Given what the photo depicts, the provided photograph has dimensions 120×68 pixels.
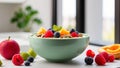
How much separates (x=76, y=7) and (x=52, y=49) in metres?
2.20

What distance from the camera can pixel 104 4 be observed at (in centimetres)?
299

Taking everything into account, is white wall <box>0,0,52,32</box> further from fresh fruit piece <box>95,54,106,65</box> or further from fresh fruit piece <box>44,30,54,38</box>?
fresh fruit piece <box>95,54,106,65</box>

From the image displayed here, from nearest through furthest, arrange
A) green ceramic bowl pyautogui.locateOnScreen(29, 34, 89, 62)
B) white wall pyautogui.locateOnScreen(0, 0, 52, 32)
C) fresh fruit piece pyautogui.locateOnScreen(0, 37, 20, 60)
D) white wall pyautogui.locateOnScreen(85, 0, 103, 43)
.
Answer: green ceramic bowl pyautogui.locateOnScreen(29, 34, 89, 62) → fresh fruit piece pyautogui.locateOnScreen(0, 37, 20, 60) → white wall pyautogui.locateOnScreen(85, 0, 103, 43) → white wall pyautogui.locateOnScreen(0, 0, 52, 32)

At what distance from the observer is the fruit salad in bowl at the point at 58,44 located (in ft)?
3.70

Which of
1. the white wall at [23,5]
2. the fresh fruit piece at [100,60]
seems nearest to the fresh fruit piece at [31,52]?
the fresh fruit piece at [100,60]

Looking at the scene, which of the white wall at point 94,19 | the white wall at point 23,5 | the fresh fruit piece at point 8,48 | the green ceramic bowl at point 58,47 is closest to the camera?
the green ceramic bowl at point 58,47

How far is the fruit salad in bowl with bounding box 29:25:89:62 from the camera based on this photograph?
1129mm

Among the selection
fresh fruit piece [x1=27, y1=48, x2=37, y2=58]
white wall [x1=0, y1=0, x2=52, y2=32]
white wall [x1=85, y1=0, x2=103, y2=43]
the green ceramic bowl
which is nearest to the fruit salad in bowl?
the green ceramic bowl

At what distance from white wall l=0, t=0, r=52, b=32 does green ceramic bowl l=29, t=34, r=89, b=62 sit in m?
2.77

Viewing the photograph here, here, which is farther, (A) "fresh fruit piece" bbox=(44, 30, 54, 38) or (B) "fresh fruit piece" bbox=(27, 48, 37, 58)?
(B) "fresh fruit piece" bbox=(27, 48, 37, 58)

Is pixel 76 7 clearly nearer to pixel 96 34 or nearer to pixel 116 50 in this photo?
pixel 96 34

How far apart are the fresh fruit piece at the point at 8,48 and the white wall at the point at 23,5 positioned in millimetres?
2609

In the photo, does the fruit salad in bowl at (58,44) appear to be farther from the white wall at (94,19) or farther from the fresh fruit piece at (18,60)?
the white wall at (94,19)

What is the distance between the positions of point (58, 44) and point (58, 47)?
15mm
